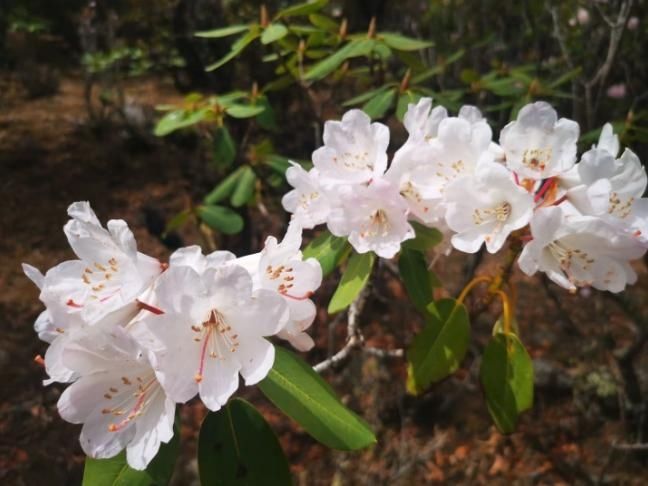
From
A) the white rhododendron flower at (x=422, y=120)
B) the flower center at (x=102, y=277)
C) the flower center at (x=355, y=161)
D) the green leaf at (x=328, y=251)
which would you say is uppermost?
the white rhododendron flower at (x=422, y=120)

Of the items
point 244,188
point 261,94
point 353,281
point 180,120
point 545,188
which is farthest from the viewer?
point 244,188

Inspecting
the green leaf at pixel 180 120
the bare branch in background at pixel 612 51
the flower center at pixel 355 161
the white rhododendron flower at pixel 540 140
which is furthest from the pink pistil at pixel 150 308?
the bare branch in background at pixel 612 51

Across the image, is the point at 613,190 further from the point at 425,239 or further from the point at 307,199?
the point at 307,199

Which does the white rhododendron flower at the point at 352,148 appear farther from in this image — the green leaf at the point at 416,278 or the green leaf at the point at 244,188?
the green leaf at the point at 244,188

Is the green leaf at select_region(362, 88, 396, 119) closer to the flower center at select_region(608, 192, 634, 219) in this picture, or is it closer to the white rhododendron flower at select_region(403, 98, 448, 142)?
the white rhododendron flower at select_region(403, 98, 448, 142)

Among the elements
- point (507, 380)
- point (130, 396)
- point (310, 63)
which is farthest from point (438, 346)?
point (310, 63)

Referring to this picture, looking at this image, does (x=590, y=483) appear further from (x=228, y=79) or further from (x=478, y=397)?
(x=228, y=79)
